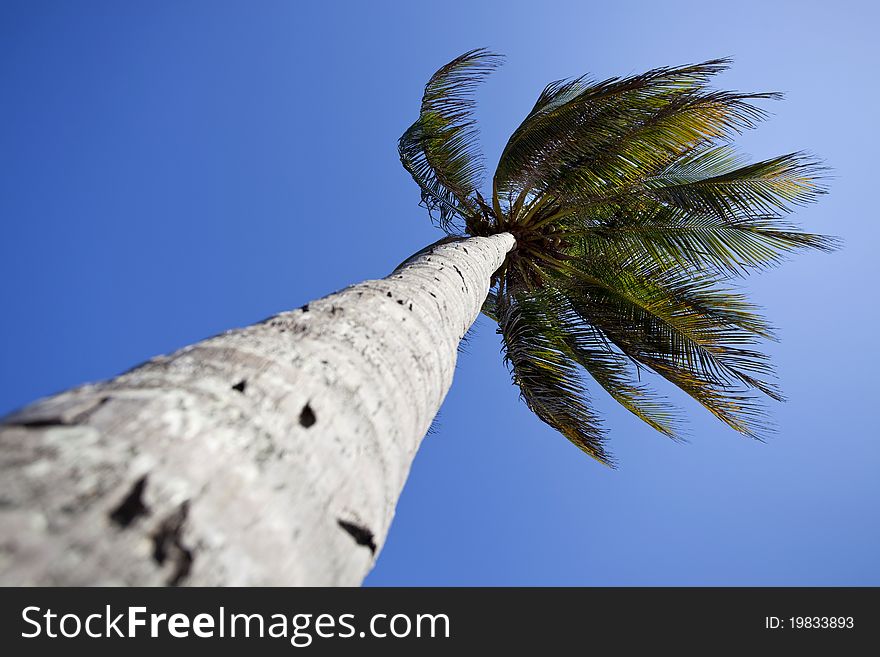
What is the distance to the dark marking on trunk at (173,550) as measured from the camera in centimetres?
91

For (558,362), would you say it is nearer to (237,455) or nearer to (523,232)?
(523,232)

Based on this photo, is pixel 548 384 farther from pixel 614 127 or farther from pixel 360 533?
pixel 360 533

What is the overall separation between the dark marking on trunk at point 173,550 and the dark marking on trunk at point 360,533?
41 cm

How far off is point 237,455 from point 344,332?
0.78m

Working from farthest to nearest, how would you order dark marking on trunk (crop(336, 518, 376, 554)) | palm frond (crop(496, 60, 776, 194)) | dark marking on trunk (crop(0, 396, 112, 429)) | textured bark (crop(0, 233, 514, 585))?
palm frond (crop(496, 60, 776, 194))
dark marking on trunk (crop(336, 518, 376, 554))
dark marking on trunk (crop(0, 396, 112, 429))
textured bark (crop(0, 233, 514, 585))

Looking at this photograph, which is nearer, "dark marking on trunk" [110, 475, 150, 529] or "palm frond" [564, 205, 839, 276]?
"dark marking on trunk" [110, 475, 150, 529]

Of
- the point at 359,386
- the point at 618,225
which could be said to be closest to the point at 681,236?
the point at 618,225

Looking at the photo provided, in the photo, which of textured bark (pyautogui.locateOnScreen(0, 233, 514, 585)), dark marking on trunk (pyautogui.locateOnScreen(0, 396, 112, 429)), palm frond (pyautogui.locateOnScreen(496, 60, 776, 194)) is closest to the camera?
textured bark (pyautogui.locateOnScreen(0, 233, 514, 585))

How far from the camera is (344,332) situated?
1.87 meters

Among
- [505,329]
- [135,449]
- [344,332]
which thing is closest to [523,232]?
[505,329]

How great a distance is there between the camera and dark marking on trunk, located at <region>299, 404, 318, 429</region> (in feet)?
4.50

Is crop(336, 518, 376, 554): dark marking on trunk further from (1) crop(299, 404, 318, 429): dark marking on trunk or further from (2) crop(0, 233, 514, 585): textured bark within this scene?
(1) crop(299, 404, 318, 429): dark marking on trunk

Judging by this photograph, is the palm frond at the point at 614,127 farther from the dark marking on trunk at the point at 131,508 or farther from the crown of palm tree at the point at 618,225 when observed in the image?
the dark marking on trunk at the point at 131,508

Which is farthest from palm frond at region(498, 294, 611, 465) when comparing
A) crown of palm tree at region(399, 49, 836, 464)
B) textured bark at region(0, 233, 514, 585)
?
textured bark at region(0, 233, 514, 585)
